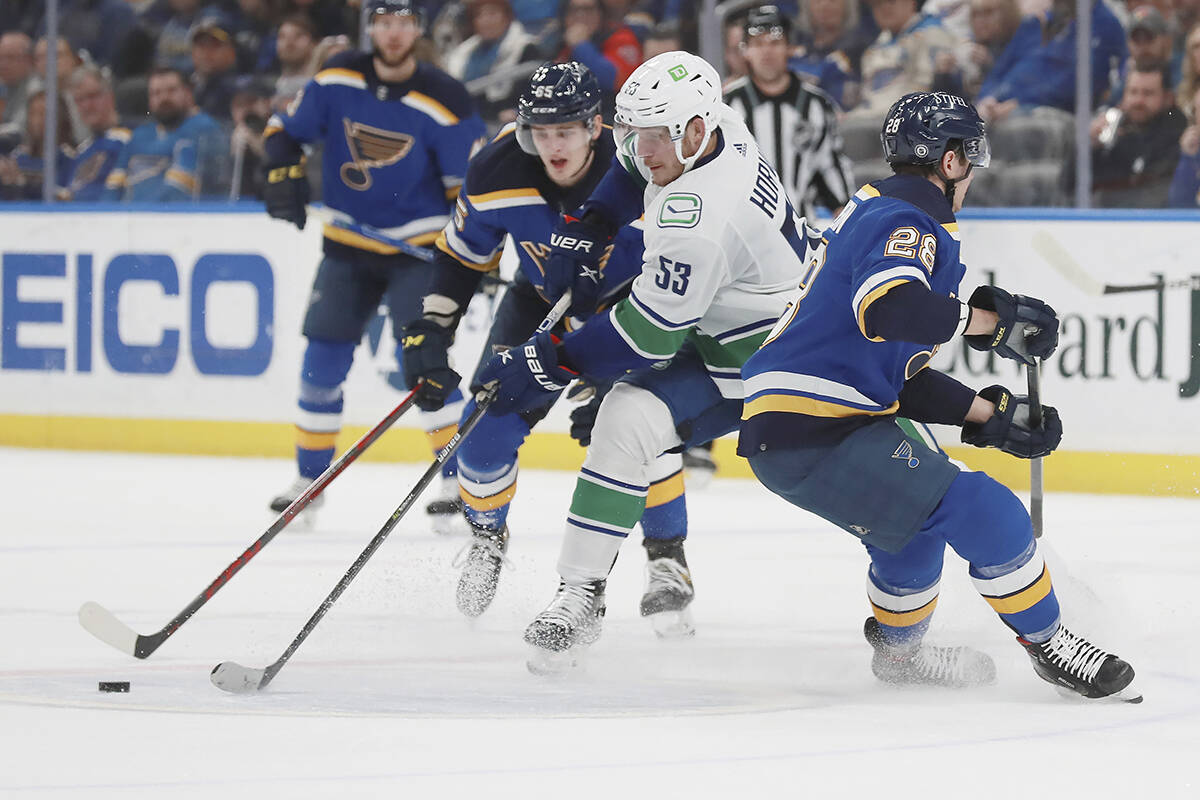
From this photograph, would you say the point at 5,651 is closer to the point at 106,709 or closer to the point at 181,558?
the point at 106,709

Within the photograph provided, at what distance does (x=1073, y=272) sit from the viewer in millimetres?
5762

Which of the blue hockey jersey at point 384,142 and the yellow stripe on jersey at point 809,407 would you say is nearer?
the yellow stripe on jersey at point 809,407

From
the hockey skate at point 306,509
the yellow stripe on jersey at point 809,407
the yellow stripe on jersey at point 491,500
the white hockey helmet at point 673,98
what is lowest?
the hockey skate at point 306,509

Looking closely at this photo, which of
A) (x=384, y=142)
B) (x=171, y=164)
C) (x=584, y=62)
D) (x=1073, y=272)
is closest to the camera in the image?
(x=384, y=142)

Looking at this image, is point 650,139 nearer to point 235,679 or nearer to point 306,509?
point 235,679

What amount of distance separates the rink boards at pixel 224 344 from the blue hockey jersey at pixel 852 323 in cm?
285

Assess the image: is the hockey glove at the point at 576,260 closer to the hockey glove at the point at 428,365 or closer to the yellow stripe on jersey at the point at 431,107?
the hockey glove at the point at 428,365

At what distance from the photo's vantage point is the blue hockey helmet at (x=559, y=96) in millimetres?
3566

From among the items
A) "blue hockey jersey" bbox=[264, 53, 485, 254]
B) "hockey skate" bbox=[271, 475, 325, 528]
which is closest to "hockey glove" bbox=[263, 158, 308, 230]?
"blue hockey jersey" bbox=[264, 53, 485, 254]

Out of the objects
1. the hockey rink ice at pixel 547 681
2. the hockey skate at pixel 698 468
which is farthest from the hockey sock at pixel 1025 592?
the hockey skate at pixel 698 468

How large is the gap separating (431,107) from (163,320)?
2.15 m

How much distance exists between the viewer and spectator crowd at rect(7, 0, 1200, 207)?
592 cm

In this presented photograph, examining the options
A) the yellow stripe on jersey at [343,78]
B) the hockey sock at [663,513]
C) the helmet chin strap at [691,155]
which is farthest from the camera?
the yellow stripe on jersey at [343,78]

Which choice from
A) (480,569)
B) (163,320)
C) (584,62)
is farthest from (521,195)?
(163,320)
